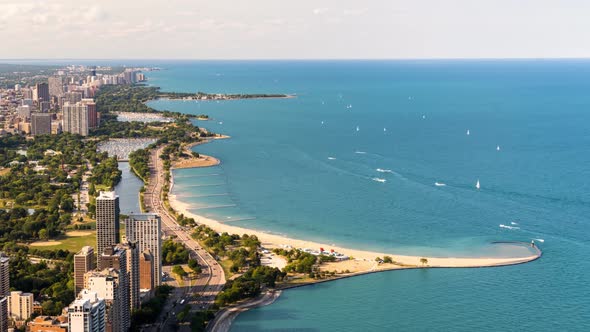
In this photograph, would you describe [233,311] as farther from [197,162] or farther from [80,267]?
[197,162]

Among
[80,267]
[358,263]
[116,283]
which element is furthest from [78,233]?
[116,283]

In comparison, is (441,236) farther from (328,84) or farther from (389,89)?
(328,84)

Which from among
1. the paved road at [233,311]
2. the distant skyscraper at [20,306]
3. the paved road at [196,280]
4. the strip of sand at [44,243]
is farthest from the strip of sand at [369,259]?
the distant skyscraper at [20,306]

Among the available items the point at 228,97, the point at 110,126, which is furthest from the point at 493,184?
the point at 228,97

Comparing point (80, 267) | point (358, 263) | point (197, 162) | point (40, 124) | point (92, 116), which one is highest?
point (92, 116)

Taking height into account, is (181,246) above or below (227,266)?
above

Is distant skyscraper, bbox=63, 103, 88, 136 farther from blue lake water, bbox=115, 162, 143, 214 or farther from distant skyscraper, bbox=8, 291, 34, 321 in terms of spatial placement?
distant skyscraper, bbox=8, 291, 34, 321
